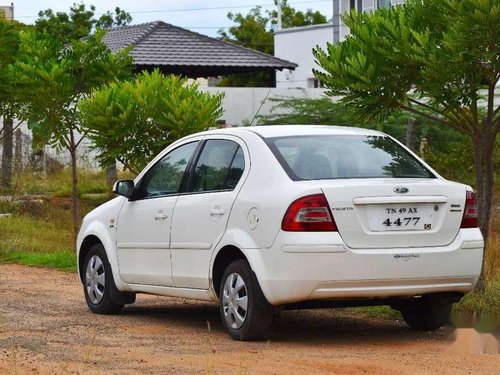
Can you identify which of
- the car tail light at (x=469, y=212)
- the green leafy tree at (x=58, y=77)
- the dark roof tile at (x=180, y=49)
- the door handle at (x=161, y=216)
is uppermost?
the dark roof tile at (x=180, y=49)

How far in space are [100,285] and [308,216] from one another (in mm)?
3276

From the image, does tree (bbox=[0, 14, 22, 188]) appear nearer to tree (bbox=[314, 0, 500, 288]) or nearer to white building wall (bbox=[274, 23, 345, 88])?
tree (bbox=[314, 0, 500, 288])

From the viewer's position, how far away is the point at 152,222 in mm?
11320

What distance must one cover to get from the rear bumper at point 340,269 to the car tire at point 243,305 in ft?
0.38

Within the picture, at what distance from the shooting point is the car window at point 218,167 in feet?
34.2

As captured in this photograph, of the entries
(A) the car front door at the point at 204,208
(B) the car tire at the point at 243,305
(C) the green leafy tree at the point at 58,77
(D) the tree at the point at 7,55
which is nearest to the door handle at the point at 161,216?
(A) the car front door at the point at 204,208

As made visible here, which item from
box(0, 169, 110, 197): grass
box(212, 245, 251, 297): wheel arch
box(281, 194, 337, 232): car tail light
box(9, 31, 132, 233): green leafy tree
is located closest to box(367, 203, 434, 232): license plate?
box(281, 194, 337, 232): car tail light

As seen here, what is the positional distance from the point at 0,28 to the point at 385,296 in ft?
45.6

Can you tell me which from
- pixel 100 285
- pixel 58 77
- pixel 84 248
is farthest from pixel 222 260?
pixel 58 77

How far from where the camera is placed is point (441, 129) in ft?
93.9

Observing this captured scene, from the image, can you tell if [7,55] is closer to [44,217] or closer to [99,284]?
[44,217]

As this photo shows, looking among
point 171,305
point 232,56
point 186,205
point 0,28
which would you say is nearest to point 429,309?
point 186,205

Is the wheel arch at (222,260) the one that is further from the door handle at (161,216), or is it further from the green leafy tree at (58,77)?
the green leafy tree at (58,77)

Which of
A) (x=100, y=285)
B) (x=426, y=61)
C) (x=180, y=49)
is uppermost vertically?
(x=180, y=49)
